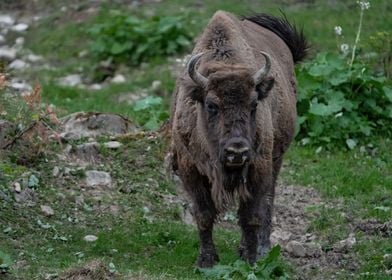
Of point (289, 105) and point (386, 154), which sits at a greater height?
point (289, 105)

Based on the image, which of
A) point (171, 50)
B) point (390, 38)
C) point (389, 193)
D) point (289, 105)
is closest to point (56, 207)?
point (289, 105)

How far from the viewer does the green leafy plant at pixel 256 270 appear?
8.94m

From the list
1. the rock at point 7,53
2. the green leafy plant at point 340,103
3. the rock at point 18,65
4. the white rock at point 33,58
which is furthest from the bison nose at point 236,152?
the rock at point 7,53

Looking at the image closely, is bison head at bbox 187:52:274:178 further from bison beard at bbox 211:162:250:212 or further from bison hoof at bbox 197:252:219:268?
bison hoof at bbox 197:252:219:268

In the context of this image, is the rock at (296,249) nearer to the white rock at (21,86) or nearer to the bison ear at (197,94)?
the bison ear at (197,94)

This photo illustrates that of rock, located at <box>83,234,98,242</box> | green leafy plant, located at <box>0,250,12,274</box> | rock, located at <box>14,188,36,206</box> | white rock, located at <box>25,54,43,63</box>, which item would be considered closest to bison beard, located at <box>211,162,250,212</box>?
rock, located at <box>83,234,98,242</box>

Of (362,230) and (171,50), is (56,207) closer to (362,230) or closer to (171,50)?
(362,230)

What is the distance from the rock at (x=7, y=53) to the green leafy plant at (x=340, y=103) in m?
5.92

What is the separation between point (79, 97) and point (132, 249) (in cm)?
588

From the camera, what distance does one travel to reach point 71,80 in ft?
55.5

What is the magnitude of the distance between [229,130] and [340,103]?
522 cm

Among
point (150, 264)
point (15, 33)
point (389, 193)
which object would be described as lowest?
point (15, 33)

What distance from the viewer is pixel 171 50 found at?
1711 centimetres

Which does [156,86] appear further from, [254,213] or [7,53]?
→ [254,213]
